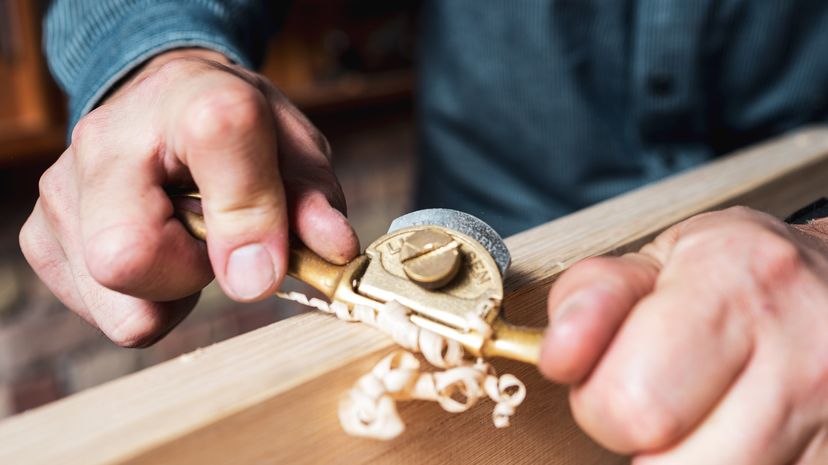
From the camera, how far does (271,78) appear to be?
160 cm

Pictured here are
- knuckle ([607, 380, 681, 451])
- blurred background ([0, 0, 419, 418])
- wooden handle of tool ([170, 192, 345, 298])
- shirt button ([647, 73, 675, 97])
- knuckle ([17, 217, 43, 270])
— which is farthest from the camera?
blurred background ([0, 0, 419, 418])

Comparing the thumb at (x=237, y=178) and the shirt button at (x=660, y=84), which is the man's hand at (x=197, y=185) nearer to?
the thumb at (x=237, y=178)

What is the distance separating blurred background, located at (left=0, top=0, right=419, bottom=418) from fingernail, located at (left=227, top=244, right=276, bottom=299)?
0.90 metres

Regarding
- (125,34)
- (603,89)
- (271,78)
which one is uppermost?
(125,34)

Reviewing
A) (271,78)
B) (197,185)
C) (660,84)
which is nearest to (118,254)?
(197,185)

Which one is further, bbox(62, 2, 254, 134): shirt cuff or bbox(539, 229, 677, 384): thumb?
bbox(62, 2, 254, 134): shirt cuff

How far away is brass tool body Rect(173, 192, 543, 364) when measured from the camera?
32 centimetres

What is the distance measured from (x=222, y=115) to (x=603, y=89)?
0.67 meters

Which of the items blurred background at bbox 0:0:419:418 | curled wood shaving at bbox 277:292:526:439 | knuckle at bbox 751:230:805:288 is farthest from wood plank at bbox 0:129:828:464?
blurred background at bbox 0:0:419:418

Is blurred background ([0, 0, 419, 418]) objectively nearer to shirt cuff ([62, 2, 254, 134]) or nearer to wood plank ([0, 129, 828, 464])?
shirt cuff ([62, 2, 254, 134])


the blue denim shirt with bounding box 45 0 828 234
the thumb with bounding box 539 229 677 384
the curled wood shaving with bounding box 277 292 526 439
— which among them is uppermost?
the thumb with bounding box 539 229 677 384

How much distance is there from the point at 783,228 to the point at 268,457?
250 mm

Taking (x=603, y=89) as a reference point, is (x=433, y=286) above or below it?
above

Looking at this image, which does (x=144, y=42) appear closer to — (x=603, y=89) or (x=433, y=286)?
(x=433, y=286)
